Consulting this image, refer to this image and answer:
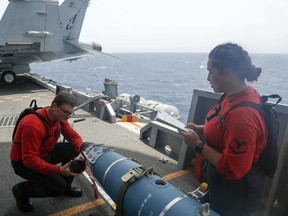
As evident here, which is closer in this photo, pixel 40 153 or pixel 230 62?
pixel 230 62

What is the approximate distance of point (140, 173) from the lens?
246 cm

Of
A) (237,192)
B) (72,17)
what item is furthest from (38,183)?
(72,17)

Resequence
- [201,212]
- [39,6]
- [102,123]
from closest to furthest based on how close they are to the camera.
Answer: [201,212] < [102,123] < [39,6]

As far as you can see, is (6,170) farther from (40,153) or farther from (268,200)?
(268,200)

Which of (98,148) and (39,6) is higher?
(39,6)

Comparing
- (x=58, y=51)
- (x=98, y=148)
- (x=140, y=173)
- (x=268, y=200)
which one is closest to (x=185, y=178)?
(x=268, y=200)

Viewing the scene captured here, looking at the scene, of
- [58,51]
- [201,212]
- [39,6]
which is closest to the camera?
[201,212]

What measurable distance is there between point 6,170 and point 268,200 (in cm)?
394

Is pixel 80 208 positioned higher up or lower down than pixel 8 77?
higher up

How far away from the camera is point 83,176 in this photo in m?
4.10

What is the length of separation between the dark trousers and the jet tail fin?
60.3 feet

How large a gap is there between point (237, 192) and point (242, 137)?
59cm

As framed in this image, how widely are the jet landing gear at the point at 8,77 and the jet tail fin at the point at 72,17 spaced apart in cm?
593

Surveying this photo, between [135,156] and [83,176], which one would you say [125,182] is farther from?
[135,156]
